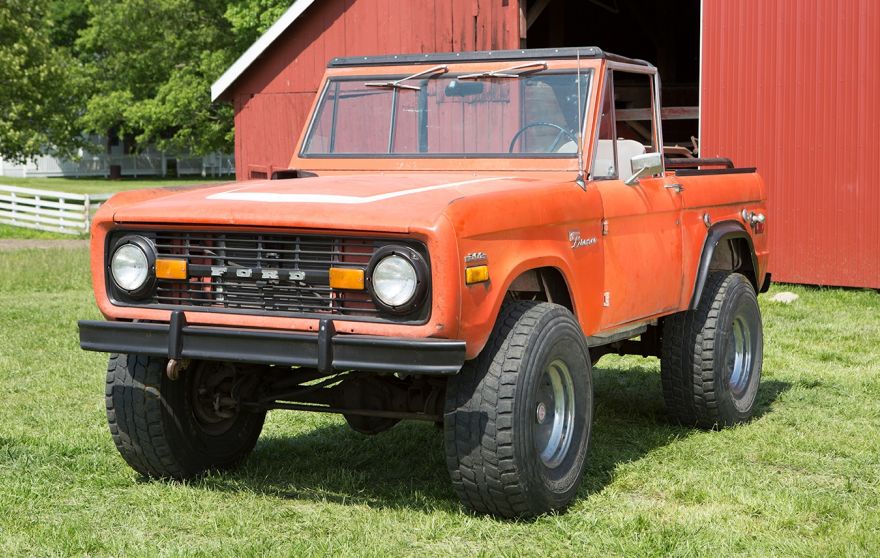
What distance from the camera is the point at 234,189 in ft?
17.9

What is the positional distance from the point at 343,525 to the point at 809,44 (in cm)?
1011

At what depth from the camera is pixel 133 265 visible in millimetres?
5195

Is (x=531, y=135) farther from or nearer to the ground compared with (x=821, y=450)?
farther from the ground

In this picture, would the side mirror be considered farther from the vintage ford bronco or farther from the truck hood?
the truck hood

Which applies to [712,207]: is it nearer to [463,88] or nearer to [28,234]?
[463,88]

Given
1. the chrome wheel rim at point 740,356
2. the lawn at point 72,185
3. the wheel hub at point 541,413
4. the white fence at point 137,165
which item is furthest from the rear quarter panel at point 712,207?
the white fence at point 137,165

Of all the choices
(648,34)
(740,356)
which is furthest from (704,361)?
(648,34)

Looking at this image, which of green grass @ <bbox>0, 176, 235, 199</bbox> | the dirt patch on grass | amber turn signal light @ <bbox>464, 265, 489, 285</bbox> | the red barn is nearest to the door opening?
the red barn

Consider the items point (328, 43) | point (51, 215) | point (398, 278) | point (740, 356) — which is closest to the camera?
point (398, 278)

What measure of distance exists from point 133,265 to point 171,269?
19 centimetres

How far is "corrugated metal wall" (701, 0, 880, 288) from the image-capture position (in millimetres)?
13211

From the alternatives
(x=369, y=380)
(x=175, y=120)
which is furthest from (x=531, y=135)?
(x=175, y=120)

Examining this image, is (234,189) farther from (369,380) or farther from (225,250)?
(369,380)

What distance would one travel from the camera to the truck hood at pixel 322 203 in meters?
4.71
